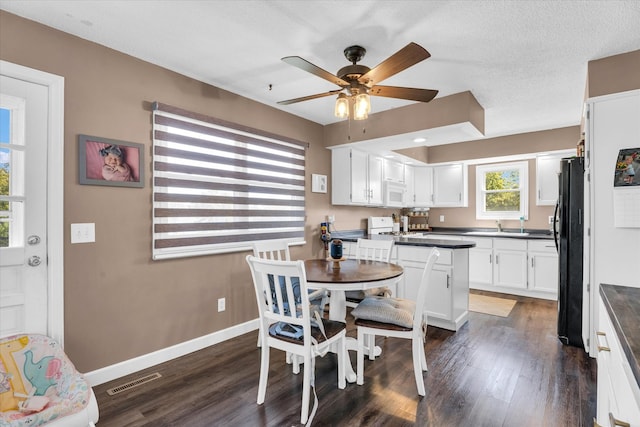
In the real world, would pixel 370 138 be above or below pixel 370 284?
above

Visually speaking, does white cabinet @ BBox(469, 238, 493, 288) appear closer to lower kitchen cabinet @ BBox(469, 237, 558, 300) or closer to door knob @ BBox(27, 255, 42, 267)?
lower kitchen cabinet @ BBox(469, 237, 558, 300)

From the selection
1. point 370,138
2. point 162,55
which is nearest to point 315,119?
point 370,138

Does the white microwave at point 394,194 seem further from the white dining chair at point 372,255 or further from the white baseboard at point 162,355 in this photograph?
the white baseboard at point 162,355

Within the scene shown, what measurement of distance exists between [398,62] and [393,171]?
3.47 m

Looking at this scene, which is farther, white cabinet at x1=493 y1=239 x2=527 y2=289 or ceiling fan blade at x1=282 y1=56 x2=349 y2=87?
white cabinet at x1=493 y1=239 x2=527 y2=289

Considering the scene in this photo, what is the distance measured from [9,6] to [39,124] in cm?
69

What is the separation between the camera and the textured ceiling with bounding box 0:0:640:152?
195 centimetres

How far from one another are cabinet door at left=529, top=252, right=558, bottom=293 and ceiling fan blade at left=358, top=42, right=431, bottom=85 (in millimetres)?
3790

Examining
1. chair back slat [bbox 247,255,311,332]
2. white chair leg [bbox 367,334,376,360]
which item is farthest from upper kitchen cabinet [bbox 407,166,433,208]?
chair back slat [bbox 247,255,311,332]

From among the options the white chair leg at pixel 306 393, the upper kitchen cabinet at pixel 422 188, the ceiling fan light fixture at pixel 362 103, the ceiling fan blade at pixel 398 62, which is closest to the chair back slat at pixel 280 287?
the white chair leg at pixel 306 393

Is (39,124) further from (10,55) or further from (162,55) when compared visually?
(162,55)

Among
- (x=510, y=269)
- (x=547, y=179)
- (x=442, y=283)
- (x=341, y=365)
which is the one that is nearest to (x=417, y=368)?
(x=341, y=365)

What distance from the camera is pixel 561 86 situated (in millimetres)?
3123

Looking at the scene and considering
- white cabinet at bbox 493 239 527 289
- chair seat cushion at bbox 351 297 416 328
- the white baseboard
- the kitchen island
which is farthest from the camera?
white cabinet at bbox 493 239 527 289
